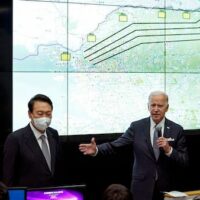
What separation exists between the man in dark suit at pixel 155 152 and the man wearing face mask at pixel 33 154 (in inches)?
22.6

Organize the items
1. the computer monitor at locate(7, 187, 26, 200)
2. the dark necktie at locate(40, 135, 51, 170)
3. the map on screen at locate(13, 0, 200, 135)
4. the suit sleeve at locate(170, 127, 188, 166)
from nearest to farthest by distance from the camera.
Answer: the computer monitor at locate(7, 187, 26, 200) < the dark necktie at locate(40, 135, 51, 170) < the suit sleeve at locate(170, 127, 188, 166) < the map on screen at locate(13, 0, 200, 135)

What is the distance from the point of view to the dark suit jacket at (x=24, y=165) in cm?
351

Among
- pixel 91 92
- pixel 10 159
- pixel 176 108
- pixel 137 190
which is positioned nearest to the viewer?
pixel 10 159

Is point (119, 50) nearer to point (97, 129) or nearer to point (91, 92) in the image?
point (91, 92)

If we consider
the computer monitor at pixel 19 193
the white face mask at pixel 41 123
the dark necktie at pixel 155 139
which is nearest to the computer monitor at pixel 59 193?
the computer monitor at pixel 19 193

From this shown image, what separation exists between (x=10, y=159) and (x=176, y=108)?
2.77 metres

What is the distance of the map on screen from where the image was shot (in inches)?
193

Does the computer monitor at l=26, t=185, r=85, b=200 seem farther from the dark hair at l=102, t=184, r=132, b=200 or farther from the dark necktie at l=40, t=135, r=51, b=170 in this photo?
the dark necktie at l=40, t=135, r=51, b=170

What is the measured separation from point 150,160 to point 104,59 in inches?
62.4

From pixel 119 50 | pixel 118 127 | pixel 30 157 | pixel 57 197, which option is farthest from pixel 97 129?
pixel 57 197

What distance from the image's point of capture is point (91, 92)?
5266 millimetres

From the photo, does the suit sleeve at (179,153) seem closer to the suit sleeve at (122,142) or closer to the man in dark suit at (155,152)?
the man in dark suit at (155,152)

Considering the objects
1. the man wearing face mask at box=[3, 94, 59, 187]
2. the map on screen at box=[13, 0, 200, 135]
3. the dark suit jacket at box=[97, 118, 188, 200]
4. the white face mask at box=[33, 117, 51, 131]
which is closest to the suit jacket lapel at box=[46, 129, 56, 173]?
the man wearing face mask at box=[3, 94, 59, 187]

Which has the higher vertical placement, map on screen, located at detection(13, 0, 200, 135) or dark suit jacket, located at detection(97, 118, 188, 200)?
map on screen, located at detection(13, 0, 200, 135)
